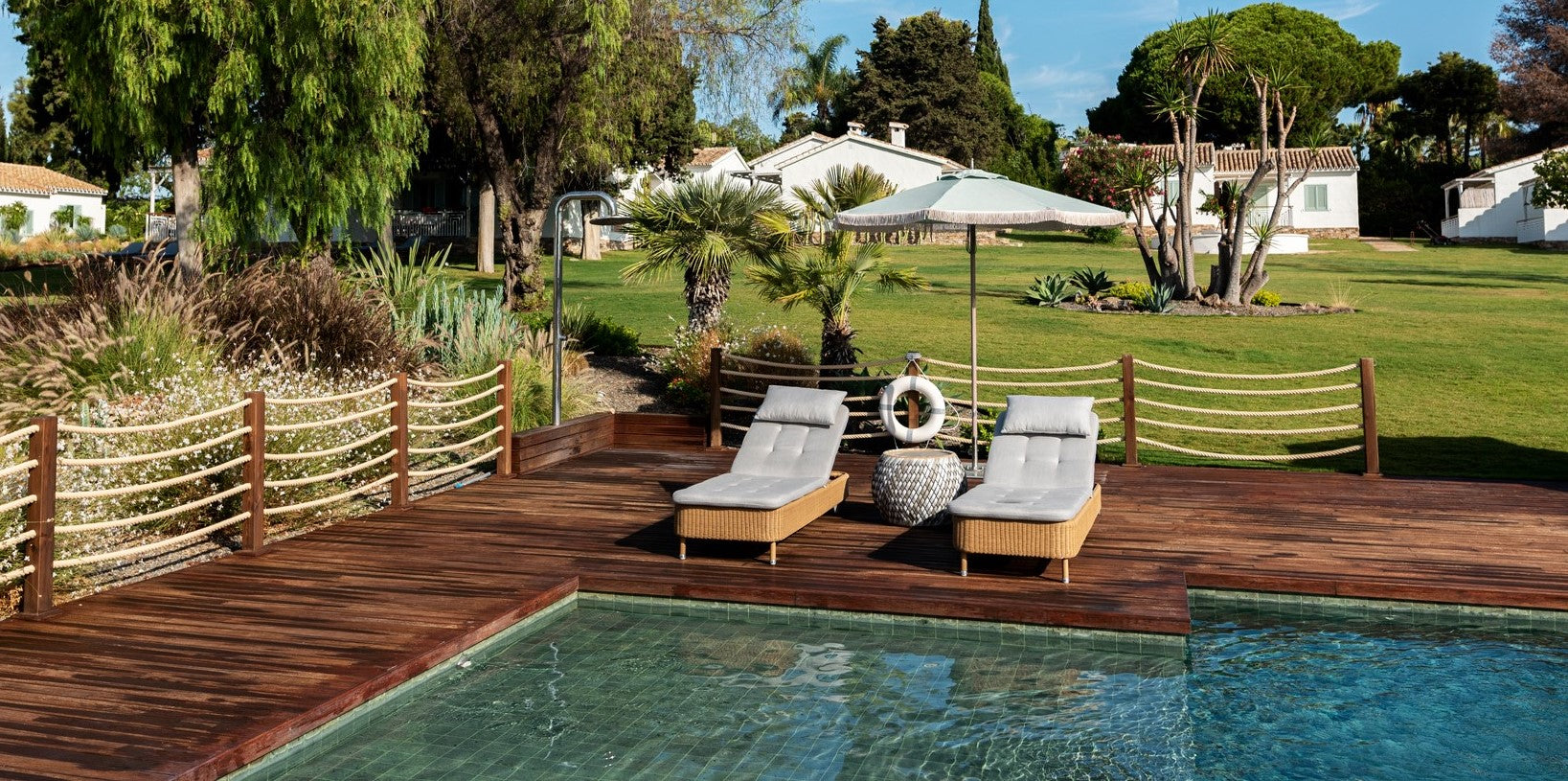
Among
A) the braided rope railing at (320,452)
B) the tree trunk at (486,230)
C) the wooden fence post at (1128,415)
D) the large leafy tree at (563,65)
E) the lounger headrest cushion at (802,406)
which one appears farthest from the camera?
the tree trunk at (486,230)

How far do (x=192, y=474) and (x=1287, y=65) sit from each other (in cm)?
6043

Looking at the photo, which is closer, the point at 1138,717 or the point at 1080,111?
the point at 1138,717

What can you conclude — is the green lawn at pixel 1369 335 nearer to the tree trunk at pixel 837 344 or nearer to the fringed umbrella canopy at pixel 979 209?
the tree trunk at pixel 837 344

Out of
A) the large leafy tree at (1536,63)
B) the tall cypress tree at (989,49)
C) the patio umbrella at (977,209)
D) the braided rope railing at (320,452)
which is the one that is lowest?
the braided rope railing at (320,452)

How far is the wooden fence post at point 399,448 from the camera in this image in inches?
396

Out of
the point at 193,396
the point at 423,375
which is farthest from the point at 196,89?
the point at 193,396

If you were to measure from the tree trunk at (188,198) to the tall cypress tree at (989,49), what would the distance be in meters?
63.1

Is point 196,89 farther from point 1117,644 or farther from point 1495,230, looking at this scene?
point 1495,230

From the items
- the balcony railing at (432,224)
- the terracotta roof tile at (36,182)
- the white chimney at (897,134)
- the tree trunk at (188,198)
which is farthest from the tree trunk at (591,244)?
the terracotta roof tile at (36,182)

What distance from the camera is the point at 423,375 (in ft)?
42.8

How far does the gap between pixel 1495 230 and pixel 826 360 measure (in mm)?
40382

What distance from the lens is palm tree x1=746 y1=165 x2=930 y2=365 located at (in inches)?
529

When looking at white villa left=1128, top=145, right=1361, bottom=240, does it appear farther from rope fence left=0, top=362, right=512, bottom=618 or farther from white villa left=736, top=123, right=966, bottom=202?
rope fence left=0, top=362, right=512, bottom=618

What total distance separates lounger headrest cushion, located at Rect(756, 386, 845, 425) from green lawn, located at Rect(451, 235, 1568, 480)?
505 centimetres
